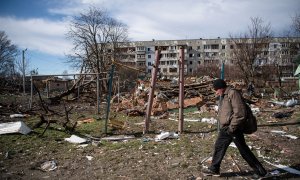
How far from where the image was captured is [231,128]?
4121 millimetres

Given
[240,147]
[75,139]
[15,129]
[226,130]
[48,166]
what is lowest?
[48,166]

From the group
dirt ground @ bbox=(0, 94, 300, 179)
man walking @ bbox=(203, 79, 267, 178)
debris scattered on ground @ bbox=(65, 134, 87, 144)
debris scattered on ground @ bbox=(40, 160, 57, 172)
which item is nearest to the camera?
man walking @ bbox=(203, 79, 267, 178)

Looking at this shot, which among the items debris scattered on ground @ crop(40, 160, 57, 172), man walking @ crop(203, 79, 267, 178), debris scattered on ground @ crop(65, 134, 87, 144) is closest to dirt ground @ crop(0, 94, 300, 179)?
debris scattered on ground @ crop(40, 160, 57, 172)

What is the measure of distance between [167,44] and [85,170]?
8041 cm

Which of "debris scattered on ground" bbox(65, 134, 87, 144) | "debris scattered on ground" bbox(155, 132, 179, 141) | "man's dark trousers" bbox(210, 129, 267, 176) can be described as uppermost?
"man's dark trousers" bbox(210, 129, 267, 176)

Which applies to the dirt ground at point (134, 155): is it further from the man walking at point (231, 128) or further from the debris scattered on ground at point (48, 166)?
the man walking at point (231, 128)

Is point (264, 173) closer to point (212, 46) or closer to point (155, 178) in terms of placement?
point (155, 178)

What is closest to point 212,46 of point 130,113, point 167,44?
point 167,44

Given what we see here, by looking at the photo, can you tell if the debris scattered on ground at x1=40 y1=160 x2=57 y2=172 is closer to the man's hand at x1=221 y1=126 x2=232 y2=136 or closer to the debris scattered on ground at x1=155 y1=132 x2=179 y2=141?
the debris scattered on ground at x1=155 y1=132 x2=179 y2=141

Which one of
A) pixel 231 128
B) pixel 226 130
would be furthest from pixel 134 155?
pixel 231 128

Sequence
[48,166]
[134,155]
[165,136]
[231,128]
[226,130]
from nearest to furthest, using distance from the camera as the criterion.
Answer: [231,128], [226,130], [48,166], [134,155], [165,136]

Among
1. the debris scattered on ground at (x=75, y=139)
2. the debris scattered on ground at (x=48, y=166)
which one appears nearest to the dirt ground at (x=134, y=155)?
the debris scattered on ground at (x=48, y=166)

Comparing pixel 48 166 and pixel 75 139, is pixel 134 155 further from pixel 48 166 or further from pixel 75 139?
pixel 75 139

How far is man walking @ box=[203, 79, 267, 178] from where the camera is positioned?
4.07 metres
